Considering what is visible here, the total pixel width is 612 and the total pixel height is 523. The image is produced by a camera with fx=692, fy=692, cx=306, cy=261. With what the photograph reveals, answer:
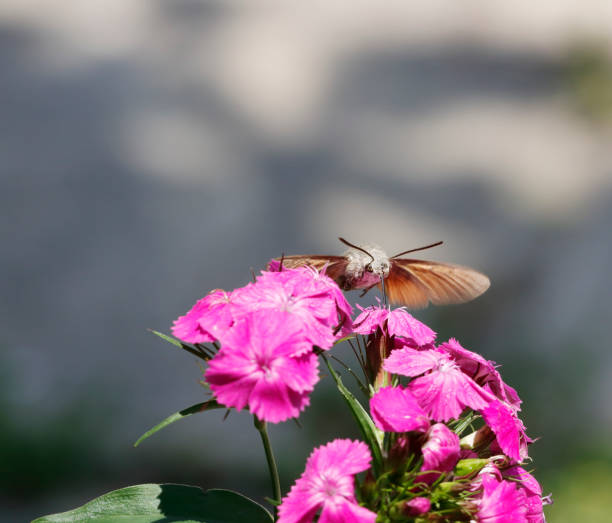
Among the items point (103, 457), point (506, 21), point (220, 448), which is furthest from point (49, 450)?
point (506, 21)

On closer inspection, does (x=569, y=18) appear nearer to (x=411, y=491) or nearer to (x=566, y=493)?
(x=566, y=493)

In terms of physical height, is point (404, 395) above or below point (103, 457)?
above

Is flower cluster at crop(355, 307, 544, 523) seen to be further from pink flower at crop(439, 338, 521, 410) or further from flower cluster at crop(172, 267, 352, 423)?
flower cluster at crop(172, 267, 352, 423)

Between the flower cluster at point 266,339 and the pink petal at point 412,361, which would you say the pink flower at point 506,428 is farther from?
the flower cluster at point 266,339

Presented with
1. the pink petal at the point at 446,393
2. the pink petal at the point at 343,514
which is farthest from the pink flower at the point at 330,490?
the pink petal at the point at 446,393

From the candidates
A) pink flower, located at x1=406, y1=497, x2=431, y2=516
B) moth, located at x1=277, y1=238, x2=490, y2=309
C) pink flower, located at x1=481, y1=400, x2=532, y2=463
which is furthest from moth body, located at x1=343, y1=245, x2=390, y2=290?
pink flower, located at x1=406, y1=497, x2=431, y2=516

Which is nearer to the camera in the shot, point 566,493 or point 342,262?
point 342,262

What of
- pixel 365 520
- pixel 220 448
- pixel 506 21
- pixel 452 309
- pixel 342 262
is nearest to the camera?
pixel 365 520

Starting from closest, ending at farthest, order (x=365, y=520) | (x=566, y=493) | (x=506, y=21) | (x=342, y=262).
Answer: (x=365, y=520)
(x=342, y=262)
(x=566, y=493)
(x=506, y=21)
